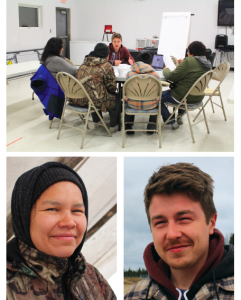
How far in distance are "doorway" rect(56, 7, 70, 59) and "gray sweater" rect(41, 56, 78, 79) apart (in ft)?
22.9

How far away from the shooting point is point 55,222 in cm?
121

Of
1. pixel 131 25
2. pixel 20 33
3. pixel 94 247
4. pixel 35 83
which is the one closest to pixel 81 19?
pixel 131 25

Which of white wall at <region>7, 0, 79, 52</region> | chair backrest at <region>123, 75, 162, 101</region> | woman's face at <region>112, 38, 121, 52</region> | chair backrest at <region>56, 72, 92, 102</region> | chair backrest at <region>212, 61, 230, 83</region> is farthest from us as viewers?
white wall at <region>7, 0, 79, 52</region>

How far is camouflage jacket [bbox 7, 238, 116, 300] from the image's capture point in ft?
3.95

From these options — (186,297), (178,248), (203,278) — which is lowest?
(186,297)

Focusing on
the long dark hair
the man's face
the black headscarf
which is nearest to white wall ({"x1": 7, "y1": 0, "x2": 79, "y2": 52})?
the long dark hair

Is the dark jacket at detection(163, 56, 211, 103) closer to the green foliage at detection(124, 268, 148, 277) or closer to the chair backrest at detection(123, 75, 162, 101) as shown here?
the chair backrest at detection(123, 75, 162, 101)

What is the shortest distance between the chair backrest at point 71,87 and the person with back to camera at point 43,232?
207 centimetres

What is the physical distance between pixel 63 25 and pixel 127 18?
7.45ft

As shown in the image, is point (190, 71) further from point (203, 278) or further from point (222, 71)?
point (203, 278)

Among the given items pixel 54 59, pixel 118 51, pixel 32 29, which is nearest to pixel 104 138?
pixel 54 59

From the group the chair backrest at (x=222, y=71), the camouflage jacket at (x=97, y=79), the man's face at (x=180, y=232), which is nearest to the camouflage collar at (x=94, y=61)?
the camouflage jacket at (x=97, y=79)

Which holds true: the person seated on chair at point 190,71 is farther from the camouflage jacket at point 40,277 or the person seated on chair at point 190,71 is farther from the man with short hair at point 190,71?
the camouflage jacket at point 40,277

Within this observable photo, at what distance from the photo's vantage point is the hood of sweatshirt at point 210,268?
1.28m
